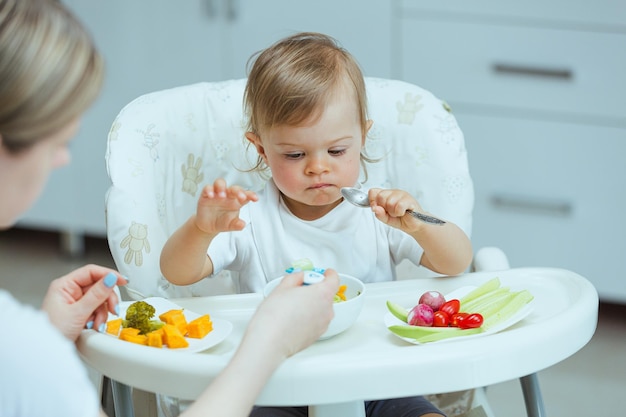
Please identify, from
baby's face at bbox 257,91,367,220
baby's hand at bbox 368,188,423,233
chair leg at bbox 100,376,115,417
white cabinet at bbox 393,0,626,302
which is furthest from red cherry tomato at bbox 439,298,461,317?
white cabinet at bbox 393,0,626,302

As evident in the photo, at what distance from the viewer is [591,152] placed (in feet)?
6.65

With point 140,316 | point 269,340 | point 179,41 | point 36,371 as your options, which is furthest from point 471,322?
point 179,41

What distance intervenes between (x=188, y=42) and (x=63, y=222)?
61cm

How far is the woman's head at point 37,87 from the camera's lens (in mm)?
762

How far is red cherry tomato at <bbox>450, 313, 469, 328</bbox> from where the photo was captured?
1.03 metres

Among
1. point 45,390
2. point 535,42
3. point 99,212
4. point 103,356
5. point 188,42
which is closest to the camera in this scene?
point 45,390

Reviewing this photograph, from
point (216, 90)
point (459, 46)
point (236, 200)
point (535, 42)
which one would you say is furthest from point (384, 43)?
point (236, 200)

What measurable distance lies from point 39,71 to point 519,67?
1.43 metres

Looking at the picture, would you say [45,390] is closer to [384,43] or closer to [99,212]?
[384,43]

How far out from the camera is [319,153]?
1208 mm

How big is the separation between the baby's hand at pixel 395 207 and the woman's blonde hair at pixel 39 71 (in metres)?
0.44

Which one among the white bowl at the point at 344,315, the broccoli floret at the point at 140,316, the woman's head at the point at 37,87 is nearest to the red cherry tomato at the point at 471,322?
the white bowl at the point at 344,315

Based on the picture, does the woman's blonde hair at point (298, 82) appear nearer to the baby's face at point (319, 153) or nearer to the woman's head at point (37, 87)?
the baby's face at point (319, 153)

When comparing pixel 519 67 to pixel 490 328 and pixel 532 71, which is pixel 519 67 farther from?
pixel 490 328
